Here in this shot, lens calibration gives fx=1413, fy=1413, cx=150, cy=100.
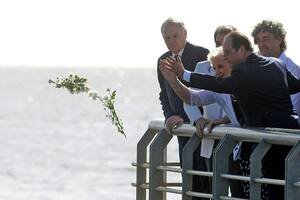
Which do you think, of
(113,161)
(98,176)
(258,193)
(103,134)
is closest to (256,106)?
(258,193)

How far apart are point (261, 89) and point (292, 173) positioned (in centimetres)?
86

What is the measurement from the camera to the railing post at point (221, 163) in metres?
7.91

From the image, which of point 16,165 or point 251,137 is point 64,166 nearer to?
point 16,165

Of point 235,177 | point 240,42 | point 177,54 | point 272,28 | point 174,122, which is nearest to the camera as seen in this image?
point 235,177

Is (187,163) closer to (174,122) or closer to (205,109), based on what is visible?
(174,122)

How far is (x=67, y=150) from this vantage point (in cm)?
5228

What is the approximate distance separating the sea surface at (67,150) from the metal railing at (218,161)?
1.09 m

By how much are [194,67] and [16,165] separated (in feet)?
113

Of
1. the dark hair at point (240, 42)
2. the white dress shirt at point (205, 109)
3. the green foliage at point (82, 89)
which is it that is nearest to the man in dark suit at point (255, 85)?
Answer: the dark hair at point (240, 42)

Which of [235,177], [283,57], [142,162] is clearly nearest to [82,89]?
[142,162]

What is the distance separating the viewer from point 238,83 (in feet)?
26.2

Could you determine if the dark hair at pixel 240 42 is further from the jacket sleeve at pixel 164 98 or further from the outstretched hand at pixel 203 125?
the jacket sleeve at pixel 164 98

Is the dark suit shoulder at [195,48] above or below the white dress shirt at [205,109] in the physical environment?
above

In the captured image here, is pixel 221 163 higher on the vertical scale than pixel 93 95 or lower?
lower
